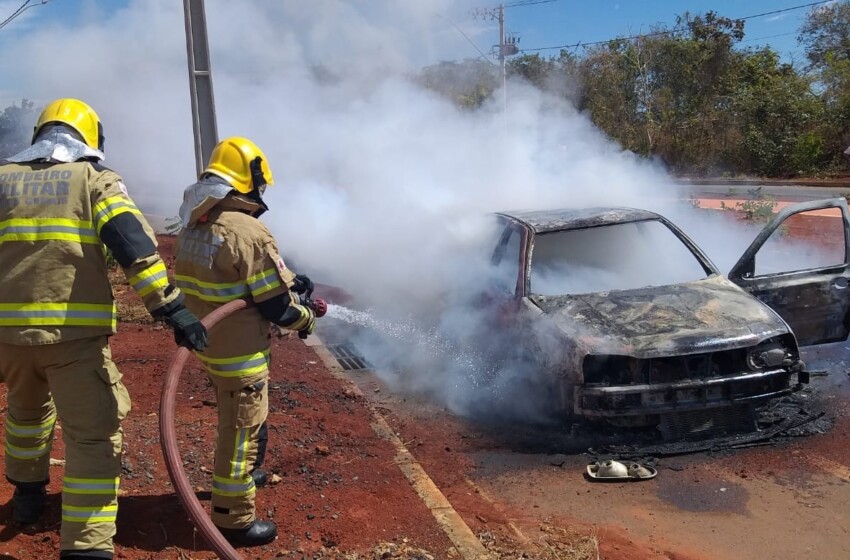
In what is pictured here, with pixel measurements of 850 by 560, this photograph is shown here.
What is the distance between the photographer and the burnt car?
14.0 feet

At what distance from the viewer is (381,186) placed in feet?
33.5

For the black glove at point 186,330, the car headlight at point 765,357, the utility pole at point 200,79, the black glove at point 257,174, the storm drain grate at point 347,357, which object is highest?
the utility pole at point 200,79

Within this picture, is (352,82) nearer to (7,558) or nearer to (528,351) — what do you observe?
(528,351)

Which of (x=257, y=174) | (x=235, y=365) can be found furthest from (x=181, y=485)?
(x=257, y=174)

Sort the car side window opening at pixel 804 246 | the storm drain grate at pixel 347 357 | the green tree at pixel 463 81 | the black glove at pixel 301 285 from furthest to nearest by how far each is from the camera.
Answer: the green tree at pixel 463 81
the car side window opening at pixel 804 246
the storm drain grate at pixel 347 357
the black glove at pixel 301 285

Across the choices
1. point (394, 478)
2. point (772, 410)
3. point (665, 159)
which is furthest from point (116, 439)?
point (665, 159)

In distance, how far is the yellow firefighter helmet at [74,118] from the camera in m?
2.96

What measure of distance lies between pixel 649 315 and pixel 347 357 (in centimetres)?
314

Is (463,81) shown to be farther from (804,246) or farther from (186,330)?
(186,330)

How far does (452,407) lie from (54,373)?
3.07 m

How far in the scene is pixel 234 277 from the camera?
311 cm

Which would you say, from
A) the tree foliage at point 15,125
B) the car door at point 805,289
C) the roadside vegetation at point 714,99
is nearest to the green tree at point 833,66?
the roadside vegetation at point 714,99

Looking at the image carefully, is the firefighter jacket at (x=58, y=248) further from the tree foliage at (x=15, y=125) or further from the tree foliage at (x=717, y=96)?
the tree foliage at (x=15, y=125)

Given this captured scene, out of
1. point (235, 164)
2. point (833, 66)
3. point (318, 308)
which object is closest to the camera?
point (235, 164)
